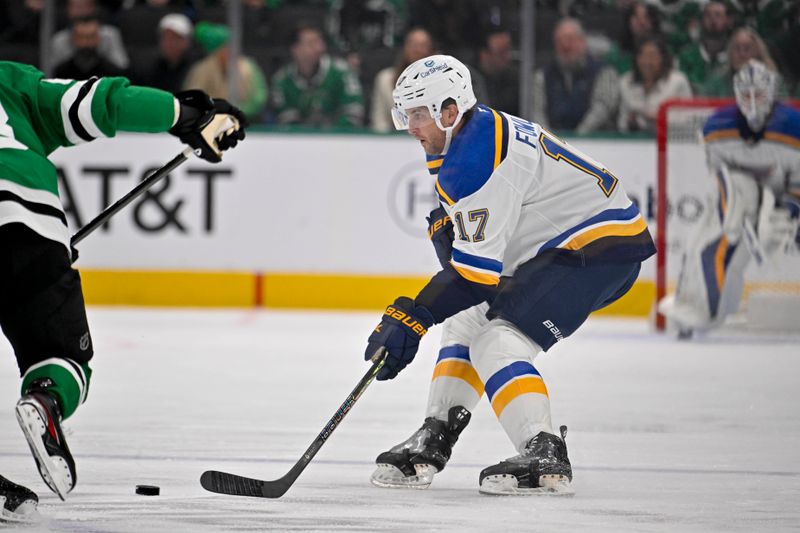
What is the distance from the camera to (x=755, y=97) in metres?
6.58

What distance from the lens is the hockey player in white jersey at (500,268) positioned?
9.86 ft

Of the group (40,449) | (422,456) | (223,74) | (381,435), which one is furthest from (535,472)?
(223,74)

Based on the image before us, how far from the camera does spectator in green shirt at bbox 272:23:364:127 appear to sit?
7453mm

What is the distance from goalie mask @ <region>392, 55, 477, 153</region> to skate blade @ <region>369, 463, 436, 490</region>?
71 centimetres

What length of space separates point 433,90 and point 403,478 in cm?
85

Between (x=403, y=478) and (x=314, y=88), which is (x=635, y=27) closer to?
(x=314, y=88)

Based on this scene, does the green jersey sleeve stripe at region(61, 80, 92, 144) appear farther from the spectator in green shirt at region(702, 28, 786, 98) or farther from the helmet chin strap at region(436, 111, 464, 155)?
the spectator in green shirt at region(702, 28, 786, 98)

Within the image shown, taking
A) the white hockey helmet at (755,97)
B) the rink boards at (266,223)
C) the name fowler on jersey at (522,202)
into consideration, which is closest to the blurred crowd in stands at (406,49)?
the rink boards at (266,223)

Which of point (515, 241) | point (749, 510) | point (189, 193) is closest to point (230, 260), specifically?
point (189, 193)

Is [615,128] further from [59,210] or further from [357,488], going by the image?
[59,210]

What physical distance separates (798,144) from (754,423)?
8.99 feet

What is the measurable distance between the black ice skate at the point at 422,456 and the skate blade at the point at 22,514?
79 cm

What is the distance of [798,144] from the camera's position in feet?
21.6

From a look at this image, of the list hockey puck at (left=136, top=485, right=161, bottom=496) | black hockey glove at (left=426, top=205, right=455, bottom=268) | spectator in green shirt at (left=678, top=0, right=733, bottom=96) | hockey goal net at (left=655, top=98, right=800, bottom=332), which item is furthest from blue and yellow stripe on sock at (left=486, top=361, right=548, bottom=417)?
spectator in green shirt at (left=678, top=0, right=733, bottom=96)
